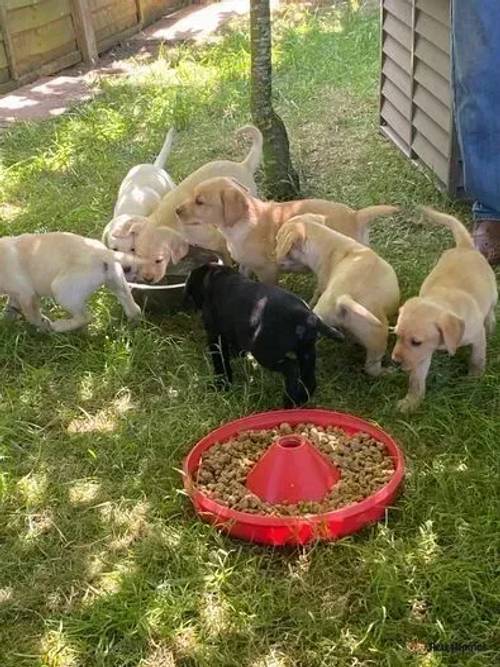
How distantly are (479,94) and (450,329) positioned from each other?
1.68m

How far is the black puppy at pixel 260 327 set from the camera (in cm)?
357

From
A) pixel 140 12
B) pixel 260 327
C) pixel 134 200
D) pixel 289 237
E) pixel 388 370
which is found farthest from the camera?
pixel 140 12

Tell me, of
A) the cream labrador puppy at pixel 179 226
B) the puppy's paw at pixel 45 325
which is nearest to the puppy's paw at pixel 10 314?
the puppy's paw at pixel 45 325

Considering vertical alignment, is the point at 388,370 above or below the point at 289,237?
below

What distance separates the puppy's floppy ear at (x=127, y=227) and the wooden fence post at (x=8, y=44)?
5.58 metres

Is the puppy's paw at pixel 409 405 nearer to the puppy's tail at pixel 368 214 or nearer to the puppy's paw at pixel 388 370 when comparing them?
the puppy's paw at pixel 388 370

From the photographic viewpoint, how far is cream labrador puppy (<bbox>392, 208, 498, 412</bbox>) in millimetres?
3471

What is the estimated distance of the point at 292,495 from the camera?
3100mm

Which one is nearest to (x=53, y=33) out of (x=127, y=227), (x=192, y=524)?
(x=127, y=227)

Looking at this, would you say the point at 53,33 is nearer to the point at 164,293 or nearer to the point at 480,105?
the point at 164,293

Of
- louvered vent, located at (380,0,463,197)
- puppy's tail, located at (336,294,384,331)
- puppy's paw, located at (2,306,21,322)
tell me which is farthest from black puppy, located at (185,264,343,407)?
louvered vent, located at (380,0,463,197)

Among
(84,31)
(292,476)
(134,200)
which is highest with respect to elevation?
(292,476)

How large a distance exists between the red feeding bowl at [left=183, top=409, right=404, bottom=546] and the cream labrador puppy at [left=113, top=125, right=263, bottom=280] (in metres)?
1.40

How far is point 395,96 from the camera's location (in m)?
6.73
